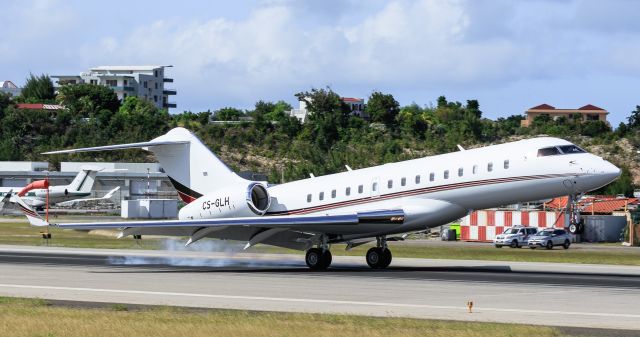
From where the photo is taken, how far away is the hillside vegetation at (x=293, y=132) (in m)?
125

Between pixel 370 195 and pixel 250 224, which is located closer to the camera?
pixel 250 224

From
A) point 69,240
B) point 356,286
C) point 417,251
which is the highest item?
point 69,240

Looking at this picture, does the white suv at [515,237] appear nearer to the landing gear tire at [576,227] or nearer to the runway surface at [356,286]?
the runway surface at [356,286]

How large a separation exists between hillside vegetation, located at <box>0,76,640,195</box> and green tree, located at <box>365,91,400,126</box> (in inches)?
5.7

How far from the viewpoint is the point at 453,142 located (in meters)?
123

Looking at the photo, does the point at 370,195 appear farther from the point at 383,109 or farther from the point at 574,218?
the point at 383,109

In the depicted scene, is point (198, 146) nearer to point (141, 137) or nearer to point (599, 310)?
point (599, 310)

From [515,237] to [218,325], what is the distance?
48.4 m

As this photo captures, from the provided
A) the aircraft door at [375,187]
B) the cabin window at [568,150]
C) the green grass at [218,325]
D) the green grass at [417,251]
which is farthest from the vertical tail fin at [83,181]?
the green grass at [218,325]

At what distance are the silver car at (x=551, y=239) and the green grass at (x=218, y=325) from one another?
44.9 metres

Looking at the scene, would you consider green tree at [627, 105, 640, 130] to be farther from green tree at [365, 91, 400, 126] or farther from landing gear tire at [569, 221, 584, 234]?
landing gear tire at [569, 221, 584, 234]

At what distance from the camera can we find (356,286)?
29812mm

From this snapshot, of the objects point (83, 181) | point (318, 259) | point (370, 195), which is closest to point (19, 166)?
point (83, 181)

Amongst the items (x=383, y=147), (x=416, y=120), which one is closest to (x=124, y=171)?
(x=383, y=147)
